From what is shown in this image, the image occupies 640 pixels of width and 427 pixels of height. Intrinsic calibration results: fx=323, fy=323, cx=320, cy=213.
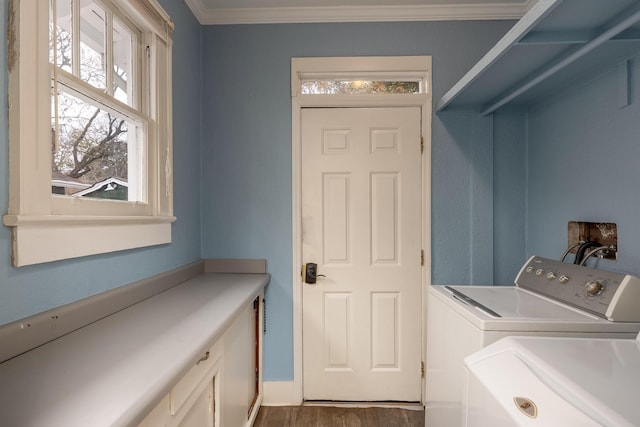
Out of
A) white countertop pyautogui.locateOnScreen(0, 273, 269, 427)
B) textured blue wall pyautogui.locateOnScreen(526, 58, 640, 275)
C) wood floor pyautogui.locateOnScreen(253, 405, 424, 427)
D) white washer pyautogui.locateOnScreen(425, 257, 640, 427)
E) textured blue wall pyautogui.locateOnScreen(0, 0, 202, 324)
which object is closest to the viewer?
white countertop pyautogui.locateOnScreen(0, 273, 269, 427)

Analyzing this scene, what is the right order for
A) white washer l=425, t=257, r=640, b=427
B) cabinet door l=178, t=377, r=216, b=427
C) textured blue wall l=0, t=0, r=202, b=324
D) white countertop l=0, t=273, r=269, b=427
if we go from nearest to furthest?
white countertop l=0, t=273, r=269, b=427
textured blue wall l=0, t=0, r=202, b=324
cabinet door l=178, t=377, r=216, b=427
white washer l=425, t=257, r=640, b=427

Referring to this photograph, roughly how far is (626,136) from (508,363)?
122 cm

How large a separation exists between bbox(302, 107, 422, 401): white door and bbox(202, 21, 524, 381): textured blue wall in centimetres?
16

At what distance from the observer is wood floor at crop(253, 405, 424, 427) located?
1.98 meters

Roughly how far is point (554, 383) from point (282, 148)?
1832 mm

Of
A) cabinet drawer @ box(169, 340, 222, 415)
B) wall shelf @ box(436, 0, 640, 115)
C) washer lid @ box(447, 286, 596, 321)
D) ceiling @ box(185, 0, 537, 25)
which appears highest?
ceiling @ box(185, 0, 537, 25)

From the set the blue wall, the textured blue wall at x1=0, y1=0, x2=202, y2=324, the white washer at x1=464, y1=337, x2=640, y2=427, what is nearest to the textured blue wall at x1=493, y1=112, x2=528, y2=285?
the blue wall

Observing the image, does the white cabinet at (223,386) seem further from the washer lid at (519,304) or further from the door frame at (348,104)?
the washer lid at (519,304)

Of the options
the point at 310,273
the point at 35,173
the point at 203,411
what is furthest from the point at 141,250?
the point at 310,273

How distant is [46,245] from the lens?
977 millimetres

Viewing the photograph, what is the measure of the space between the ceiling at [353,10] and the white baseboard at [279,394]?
95.8 inches

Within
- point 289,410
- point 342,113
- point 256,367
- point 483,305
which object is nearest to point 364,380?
point 289,410

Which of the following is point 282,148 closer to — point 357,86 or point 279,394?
point 357,86

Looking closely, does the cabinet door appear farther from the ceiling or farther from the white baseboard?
the ceiling
